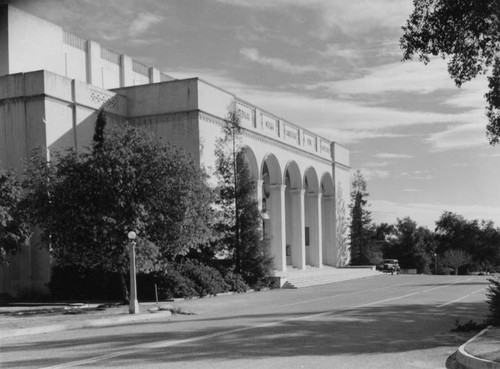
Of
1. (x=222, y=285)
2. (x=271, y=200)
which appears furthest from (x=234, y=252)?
(x=271, y=200)

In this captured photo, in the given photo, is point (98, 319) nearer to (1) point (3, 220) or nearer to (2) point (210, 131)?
(1) point (3, 220)

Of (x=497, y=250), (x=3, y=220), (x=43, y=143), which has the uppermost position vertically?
(x=43, y=143)

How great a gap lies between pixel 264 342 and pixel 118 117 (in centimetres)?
2559

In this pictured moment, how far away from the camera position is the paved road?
9414mm

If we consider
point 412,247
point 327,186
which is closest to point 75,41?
point 327,186

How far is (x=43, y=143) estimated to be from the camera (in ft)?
96.2

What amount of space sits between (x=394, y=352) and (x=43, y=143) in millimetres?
23603

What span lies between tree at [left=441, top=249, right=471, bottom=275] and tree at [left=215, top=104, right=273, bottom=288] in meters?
53.1

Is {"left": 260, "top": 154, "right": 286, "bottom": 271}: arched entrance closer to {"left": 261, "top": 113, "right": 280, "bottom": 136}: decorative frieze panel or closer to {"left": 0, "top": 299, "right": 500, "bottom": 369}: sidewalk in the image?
{"left": 261, "top": 113, "right": 280, "bottom": 136}: decorative frieze panel

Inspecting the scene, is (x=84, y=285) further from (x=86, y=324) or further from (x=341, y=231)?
(x=341, y=231)

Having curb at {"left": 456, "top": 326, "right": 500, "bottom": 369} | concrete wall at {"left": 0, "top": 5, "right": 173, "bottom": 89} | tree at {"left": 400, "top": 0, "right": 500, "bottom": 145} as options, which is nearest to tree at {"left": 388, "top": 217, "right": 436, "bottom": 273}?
concrete wall at {"left": 0, "top": 5, "right": 173, "bottom": 89}

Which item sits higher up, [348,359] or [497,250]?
[348,359]

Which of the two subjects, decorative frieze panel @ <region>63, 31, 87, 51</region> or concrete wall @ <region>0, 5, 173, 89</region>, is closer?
concrete wall @ <region>0, 5, 173, 89</region>

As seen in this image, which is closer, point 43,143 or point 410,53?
point 410,53
